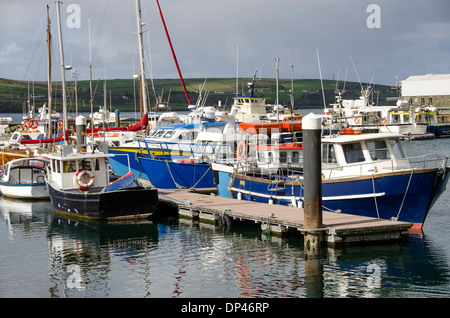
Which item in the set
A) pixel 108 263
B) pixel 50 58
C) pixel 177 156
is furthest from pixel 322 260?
pixel 50 58

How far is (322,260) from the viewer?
63.6 ft

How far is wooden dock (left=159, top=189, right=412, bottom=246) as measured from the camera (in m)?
20.2

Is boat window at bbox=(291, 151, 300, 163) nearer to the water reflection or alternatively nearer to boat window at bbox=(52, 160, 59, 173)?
the water reflection

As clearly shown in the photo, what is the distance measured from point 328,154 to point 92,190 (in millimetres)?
10235

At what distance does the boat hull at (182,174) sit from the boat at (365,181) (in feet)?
20.0

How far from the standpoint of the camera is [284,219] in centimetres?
2186

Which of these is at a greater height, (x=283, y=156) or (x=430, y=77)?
(x=430, y=77)

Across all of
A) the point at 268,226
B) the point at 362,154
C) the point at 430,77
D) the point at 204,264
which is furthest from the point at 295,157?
the point at 430,77

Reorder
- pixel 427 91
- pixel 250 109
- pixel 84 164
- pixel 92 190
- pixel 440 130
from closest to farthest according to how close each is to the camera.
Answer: pixel 92 190 → pixel 84 164 → pixel 250 109 → pixel 440 130 → pixel 427 91

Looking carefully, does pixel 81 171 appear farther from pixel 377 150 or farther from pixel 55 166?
pixel 377 150

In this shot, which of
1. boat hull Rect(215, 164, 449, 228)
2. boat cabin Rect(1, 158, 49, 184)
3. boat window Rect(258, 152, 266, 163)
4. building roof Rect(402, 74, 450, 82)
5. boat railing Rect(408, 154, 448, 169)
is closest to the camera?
boat hull Rect(215, 164, 449, 228)

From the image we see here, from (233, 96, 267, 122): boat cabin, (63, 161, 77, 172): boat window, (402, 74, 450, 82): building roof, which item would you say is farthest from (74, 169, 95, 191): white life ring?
(402, 74, 450, 82): building roof

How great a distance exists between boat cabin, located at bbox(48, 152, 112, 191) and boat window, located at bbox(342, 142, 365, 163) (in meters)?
10.5
